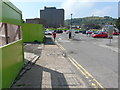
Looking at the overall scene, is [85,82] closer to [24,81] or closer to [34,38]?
[24,81]

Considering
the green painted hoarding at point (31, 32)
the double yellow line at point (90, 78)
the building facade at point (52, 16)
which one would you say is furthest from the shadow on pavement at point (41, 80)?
the building facade at point (52, 16)

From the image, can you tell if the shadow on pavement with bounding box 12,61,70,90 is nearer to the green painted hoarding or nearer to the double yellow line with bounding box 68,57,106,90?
the double yellow line with bounding box 68,57,106,90

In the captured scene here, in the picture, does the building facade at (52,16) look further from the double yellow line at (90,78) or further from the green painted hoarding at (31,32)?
the double yellow line at (90,78)

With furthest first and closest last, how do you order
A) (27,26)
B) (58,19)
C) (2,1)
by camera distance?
(58,19) → (27,26) → (2,1)

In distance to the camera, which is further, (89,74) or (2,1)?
(89,74)

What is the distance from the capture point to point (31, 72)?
630cm

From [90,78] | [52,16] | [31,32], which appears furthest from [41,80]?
→ [52,16]

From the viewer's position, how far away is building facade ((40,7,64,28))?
104375mm

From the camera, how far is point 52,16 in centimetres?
10469

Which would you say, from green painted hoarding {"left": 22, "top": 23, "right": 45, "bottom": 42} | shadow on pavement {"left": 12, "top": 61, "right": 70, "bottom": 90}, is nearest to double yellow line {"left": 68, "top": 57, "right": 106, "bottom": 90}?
shadow on pavement {"left": 12, "top": 61, "right": 70, "bottom": 90}

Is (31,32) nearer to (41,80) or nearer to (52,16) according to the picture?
(41,80)

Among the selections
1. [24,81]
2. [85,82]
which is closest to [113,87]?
[85,82]

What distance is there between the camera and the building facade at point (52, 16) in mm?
104375

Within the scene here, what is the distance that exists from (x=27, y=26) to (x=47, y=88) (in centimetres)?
1545
